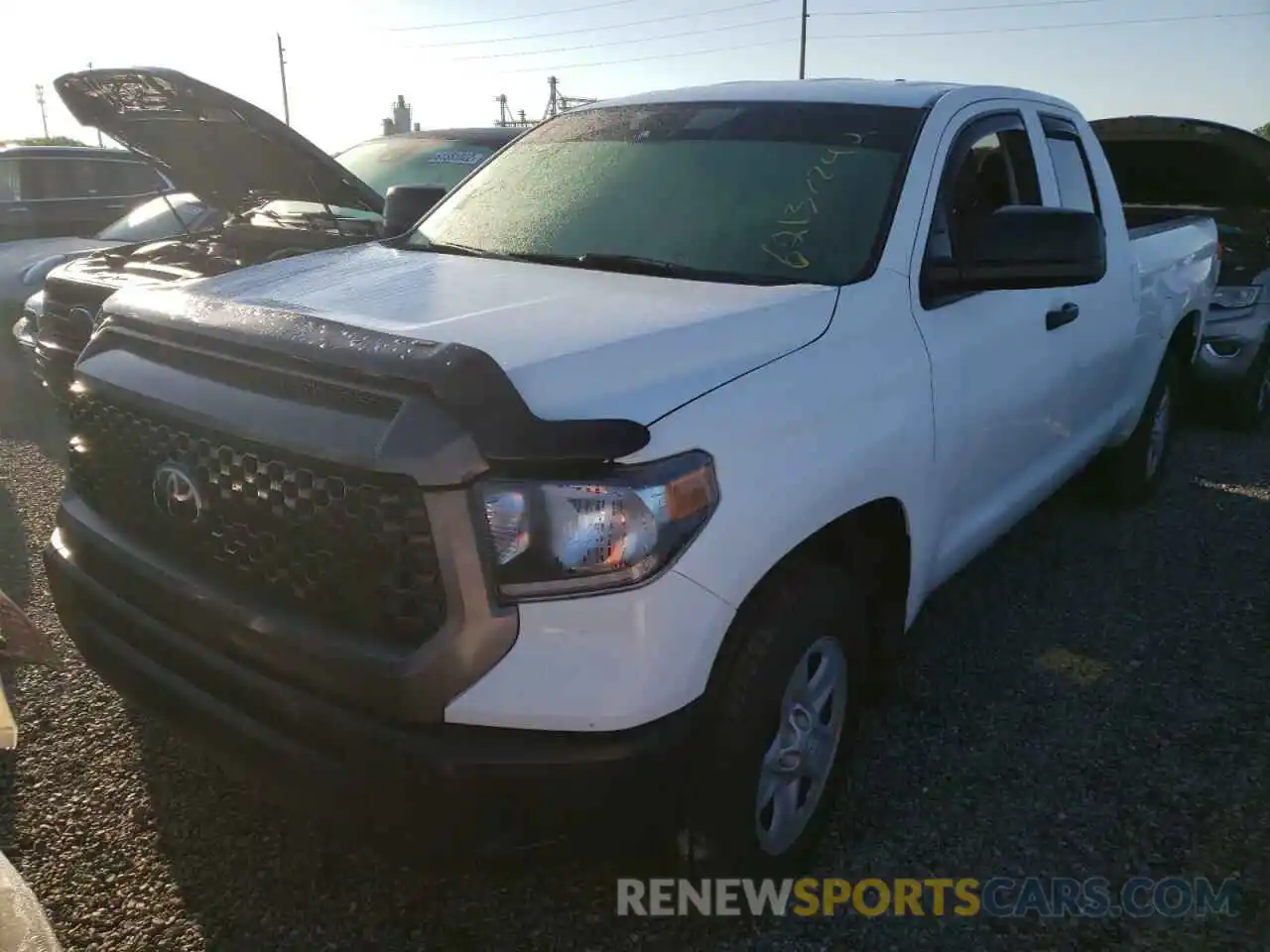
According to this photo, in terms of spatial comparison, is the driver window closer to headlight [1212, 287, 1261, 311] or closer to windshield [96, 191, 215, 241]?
headlight [1212, 287, 1261, 311]

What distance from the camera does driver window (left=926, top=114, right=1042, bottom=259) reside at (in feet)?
9.46

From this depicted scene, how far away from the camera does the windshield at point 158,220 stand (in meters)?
6.88

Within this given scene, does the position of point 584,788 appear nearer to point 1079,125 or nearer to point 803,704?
point 803,704

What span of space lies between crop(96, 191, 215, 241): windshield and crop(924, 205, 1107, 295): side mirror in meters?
5.44

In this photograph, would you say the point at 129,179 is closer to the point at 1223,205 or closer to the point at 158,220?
the point at 158,220

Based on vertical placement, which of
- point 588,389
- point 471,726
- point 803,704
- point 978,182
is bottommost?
point 803,704

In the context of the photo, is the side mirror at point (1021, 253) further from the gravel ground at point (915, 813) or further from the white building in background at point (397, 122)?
the white building in background at point (397, 122)

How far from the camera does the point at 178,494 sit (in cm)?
214

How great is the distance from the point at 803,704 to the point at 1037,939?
75 centimetres

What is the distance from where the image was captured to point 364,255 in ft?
10.3

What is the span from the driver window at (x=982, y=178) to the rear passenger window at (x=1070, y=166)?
23cm

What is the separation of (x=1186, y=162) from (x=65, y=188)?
8.98 metres

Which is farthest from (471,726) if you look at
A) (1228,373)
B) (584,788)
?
(1228,373)

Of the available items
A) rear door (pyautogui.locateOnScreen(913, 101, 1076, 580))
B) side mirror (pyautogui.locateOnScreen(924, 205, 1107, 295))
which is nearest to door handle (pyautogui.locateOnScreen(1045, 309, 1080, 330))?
rear door (pyautogui.locateOnScreen(913, 101, 1076, 580))
